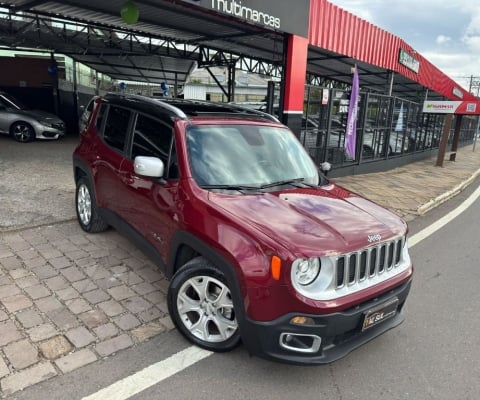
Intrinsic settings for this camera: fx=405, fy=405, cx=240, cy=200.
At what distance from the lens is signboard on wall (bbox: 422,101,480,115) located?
53.4 feet

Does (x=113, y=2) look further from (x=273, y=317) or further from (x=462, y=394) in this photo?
(x=462, y=394)

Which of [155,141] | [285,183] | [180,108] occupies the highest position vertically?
[180,108]

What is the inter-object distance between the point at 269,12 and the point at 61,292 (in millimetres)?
6654

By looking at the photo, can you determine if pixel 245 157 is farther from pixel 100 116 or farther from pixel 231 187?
pixel 100 116

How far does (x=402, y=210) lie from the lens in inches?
313

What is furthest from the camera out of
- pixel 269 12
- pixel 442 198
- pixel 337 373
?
pixel 442 198

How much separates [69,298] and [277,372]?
2.07 m

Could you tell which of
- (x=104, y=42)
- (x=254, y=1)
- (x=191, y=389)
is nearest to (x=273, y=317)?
(x=191, y=389)

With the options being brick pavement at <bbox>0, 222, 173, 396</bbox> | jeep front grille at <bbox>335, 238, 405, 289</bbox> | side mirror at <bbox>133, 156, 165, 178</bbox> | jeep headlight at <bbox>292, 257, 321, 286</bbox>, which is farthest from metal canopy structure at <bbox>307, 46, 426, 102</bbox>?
jeep headlight at <bbox>292, 257, 321, 286</bbox>

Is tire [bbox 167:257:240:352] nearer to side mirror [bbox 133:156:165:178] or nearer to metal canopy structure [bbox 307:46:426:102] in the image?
side mirror [bbox 133:156:165:178]

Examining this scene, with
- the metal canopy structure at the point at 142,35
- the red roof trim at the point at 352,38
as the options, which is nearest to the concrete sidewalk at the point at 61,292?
the metal canopy structure at the point at 142,35

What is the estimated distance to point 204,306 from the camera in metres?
3.11

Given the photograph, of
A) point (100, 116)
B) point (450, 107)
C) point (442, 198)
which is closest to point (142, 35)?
point (100, 116)

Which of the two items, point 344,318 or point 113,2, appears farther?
point 113,2
